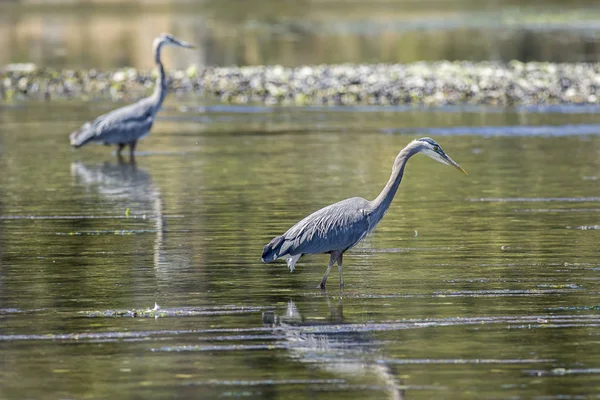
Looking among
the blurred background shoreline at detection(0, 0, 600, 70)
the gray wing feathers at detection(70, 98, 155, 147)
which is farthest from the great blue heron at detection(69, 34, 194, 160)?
the blurred background shoreline at detection(0, 0, 600, 70)

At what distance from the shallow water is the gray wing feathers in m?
0.46

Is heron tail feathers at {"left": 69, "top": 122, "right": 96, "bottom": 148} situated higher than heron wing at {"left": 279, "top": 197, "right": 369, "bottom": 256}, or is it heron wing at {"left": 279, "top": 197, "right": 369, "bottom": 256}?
heron tail feathers at {"left": 69, "top": 122, "right": 96, "bottom": 148}

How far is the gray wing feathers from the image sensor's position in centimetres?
2612

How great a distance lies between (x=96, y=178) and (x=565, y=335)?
13.3 metres

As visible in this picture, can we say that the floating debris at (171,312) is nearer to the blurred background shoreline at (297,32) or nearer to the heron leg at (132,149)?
the heron leg at (132,149)

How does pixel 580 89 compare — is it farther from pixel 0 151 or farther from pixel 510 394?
pixel 510 394

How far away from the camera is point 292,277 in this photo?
45.5 feet

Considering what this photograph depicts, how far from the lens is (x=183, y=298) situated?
1262cm

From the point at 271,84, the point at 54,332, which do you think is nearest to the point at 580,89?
the point at 271,84

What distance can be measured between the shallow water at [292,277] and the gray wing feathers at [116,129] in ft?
1.52

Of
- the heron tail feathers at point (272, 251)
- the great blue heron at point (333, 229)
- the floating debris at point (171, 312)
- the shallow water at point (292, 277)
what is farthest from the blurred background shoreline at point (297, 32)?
the floating debris at point (171, 312)

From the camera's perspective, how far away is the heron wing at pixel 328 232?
12.6m

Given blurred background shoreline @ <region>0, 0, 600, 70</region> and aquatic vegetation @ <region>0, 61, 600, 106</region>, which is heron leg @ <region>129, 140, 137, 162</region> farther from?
blurred background shoreline @ <region>0, 0, 600, 70</region>

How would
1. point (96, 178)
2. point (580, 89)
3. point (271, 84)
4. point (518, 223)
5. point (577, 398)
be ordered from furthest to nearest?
point (271, 84), point (580, 89), point (96, 178), point (518, 223), point (577, 398)
